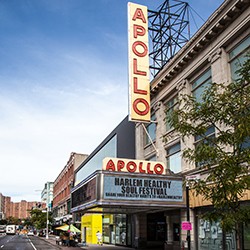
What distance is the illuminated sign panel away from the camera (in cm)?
2898

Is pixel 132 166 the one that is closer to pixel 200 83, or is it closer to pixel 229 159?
pixel 200 83

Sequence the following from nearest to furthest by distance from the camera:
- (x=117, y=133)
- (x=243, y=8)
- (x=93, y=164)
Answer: (x=243, y=8), (x=117, y=133), (x=93, y=164)

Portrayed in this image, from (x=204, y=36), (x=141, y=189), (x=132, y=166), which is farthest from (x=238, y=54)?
(x=141, y=189)

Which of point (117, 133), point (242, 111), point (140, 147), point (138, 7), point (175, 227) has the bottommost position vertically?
point (175, 227)

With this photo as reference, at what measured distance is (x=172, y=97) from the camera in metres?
29.8

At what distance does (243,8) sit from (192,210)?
41.6ft

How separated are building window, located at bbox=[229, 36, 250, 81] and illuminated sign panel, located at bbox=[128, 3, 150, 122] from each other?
8740 millimetres

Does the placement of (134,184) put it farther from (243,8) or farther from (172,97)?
(243,8)

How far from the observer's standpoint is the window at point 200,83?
24.3 m

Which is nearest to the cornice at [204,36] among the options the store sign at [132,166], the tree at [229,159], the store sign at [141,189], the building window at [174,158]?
the building window at [174,158]

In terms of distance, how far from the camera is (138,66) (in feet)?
95.9

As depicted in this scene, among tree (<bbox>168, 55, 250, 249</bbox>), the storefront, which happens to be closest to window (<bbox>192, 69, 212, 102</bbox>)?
the storefront

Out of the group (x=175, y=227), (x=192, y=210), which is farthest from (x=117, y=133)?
(x=192, y=210)

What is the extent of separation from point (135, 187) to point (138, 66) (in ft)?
34.1
